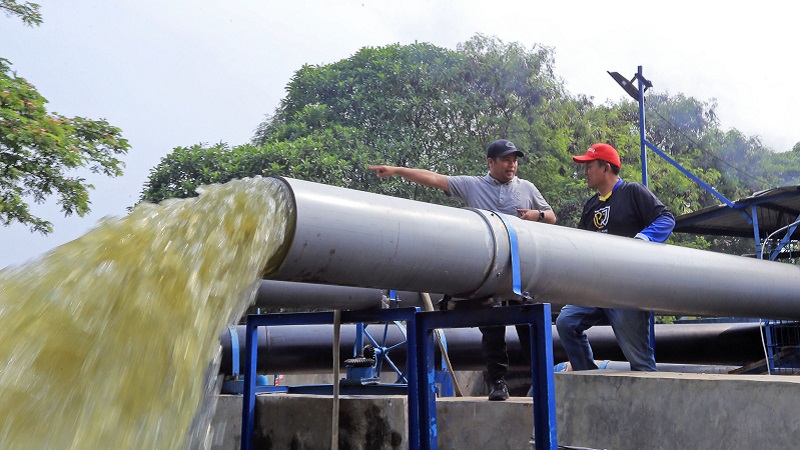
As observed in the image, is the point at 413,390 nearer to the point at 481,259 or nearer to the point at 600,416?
the point at 600,416

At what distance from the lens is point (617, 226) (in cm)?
494

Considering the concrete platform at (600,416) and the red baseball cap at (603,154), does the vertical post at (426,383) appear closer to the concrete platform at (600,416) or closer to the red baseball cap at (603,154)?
the concrete platform at (600,416)

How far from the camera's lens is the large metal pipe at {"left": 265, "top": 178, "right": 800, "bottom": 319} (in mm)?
2711

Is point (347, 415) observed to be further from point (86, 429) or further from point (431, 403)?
point (86, 429)

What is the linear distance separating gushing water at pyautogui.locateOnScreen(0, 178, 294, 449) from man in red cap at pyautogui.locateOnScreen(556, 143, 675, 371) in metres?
2.51

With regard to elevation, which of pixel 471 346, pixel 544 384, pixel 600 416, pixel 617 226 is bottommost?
pixel 600 416

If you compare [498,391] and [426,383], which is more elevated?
[426,383]

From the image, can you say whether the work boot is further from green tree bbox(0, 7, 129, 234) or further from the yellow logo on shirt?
green tree bbox(0, 7, 129, 234)

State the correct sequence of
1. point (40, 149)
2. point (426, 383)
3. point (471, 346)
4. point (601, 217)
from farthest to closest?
point (40, 149) → point (471, 346) → point (601, 217) → point (426, 383)

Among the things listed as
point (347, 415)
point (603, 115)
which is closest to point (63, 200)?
point (347, 415)

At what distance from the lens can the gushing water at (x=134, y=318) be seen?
6.77 feet

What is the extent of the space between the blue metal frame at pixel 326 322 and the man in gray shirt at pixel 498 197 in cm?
72

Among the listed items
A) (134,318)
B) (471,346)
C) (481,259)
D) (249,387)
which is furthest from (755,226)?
(134,318)

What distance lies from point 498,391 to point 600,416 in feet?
2.57
